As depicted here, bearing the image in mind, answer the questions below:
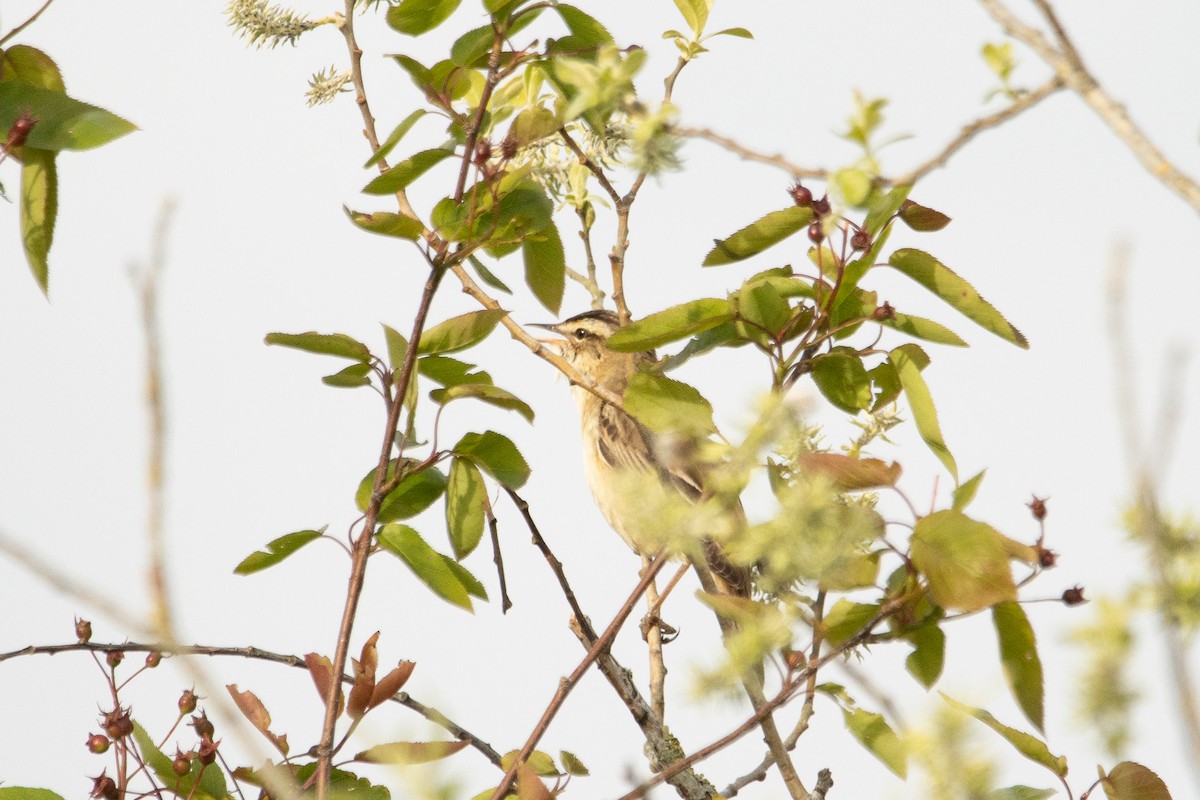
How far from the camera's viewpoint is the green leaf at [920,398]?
7.45 ft

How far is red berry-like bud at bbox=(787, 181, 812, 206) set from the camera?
7.37ft

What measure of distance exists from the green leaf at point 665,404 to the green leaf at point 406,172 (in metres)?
0.61

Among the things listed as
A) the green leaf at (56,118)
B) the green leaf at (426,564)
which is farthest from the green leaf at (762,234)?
the green leaf at (56,118)

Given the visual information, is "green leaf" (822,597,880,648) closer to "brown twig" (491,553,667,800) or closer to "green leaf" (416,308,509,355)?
"brown twig" (491,553,667,800)

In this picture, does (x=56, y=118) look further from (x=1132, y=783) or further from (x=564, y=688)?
(x=1132, y=783)

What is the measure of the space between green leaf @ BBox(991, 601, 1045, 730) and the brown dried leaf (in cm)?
111

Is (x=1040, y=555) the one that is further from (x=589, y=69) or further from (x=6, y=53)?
(x=6, y=53)

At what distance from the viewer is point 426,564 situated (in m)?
2.62

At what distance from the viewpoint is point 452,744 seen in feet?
7.46

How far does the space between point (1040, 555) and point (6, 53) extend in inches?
88.0

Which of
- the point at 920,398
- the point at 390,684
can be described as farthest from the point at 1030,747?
the point at 390,684

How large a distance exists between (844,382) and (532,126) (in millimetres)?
859

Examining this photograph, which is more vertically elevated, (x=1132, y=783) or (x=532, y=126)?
(x=532, y=126)

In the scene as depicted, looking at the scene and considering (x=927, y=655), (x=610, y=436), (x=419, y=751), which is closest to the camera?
(x=419, y=751)
